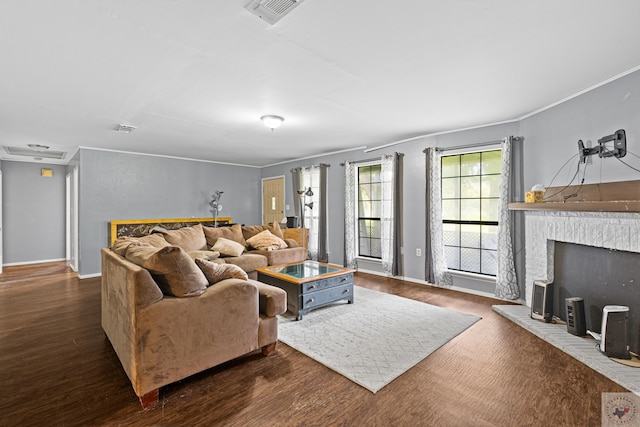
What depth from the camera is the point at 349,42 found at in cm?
211

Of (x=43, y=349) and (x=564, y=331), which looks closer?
(x=43, y=349)

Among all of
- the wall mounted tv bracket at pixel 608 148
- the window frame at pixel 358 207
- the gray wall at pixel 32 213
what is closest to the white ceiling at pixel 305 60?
the wall mounted tv bracket at pixel 608 148

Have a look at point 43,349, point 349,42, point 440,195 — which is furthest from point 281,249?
point 349,42

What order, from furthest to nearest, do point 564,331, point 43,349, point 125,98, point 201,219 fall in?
point 201,219, point 125,98, point 564,331, point 43,349

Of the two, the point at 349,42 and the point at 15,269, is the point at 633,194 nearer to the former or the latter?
the point at 349,42

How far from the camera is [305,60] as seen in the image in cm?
237

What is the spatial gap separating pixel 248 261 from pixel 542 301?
3.79 metres

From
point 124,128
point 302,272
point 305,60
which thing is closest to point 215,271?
point 302,272

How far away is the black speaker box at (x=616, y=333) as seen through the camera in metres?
2.39

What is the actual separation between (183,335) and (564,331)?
3.47m

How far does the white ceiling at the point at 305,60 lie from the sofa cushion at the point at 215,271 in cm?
162

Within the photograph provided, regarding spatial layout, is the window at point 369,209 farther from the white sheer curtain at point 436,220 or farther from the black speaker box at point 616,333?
the black speaker box at point 616,333

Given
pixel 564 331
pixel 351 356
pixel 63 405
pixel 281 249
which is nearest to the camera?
pixel 63 405

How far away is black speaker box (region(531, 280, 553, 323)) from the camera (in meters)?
3.17
